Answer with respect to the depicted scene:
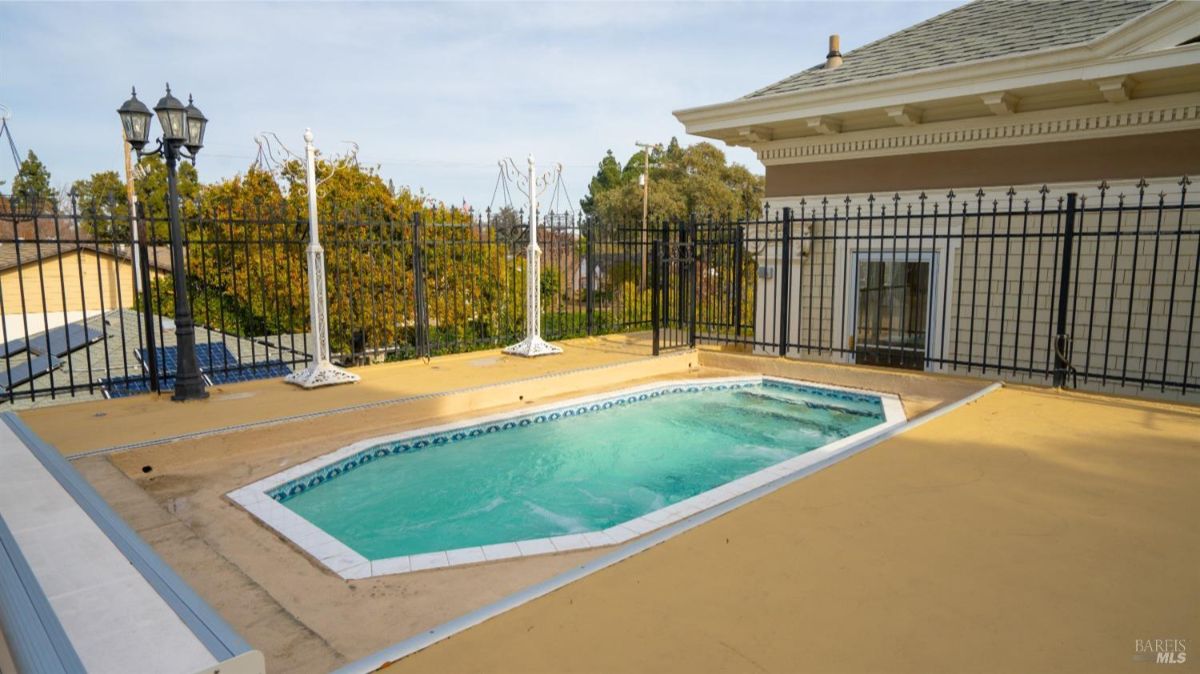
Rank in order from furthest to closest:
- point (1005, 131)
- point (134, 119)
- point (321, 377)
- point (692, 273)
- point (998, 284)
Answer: point (692, 273), point (998, 284), point (1005, 131), point (321, 377), point (134, 119)

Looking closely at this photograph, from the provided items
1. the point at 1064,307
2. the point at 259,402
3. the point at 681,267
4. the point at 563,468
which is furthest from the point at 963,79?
the point at 259,402

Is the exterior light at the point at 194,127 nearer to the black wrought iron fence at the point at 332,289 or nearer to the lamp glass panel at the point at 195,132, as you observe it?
the lamp glass panel at the point at 195,132

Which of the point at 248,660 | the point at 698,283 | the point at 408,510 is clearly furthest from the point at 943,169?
the point at 248,660

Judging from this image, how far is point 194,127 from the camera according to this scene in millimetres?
6703

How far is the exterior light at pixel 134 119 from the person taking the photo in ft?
20.5

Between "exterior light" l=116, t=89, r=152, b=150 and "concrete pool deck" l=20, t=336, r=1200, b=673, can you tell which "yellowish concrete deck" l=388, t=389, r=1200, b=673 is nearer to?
"concrete pool deck" l=20, t=336, r=1200, b=673

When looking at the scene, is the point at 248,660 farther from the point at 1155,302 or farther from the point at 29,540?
the point at 1155,302

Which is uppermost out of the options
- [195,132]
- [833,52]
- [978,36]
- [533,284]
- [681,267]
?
[833,52]

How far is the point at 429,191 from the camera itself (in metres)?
14.9

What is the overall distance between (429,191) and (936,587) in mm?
13902

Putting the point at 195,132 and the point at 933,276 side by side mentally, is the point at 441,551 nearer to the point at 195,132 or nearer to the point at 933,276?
the point at 195,132

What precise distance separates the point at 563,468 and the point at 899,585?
4.00m

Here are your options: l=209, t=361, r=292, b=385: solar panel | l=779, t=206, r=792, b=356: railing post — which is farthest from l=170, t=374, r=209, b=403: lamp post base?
l=779, t=206, r=792, b=356: railing post

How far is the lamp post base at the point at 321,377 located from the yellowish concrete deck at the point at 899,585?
5.59 m
